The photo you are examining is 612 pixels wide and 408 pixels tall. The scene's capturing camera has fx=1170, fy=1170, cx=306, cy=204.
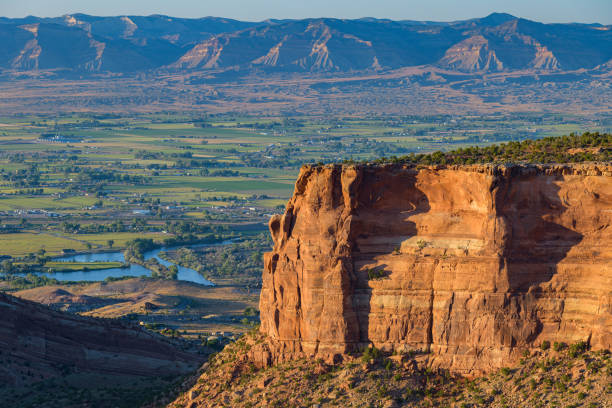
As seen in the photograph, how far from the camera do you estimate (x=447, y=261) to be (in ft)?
139

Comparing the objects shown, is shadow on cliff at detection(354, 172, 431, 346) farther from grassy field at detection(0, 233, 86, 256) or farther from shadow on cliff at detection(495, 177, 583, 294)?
grassy field at detection(0, 233, 86, 256)

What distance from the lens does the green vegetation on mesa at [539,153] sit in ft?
150

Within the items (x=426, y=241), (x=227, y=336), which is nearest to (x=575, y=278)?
(x=426, y=241)

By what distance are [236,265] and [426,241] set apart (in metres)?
93.1

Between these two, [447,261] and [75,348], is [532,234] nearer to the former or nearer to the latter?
[447,261]

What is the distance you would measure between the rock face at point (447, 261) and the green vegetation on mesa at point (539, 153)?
332 centimetres

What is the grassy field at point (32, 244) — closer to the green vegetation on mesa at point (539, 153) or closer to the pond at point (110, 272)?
the pond at point (110, 272)

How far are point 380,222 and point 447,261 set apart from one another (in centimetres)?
318

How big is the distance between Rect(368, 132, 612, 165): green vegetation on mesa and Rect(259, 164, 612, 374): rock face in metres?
3.32

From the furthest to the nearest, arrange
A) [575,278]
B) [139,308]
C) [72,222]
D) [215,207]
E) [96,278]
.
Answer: [215,207], [72,222], [96,278], [139,308], [575,278]

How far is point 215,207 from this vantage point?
187125mm

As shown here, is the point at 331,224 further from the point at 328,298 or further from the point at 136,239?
the point at 136,239

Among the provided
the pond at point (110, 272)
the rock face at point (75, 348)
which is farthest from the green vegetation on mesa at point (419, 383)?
the pond at point (110, 272)

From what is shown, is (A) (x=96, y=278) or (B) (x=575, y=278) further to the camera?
(A) (x=96, y=278)
